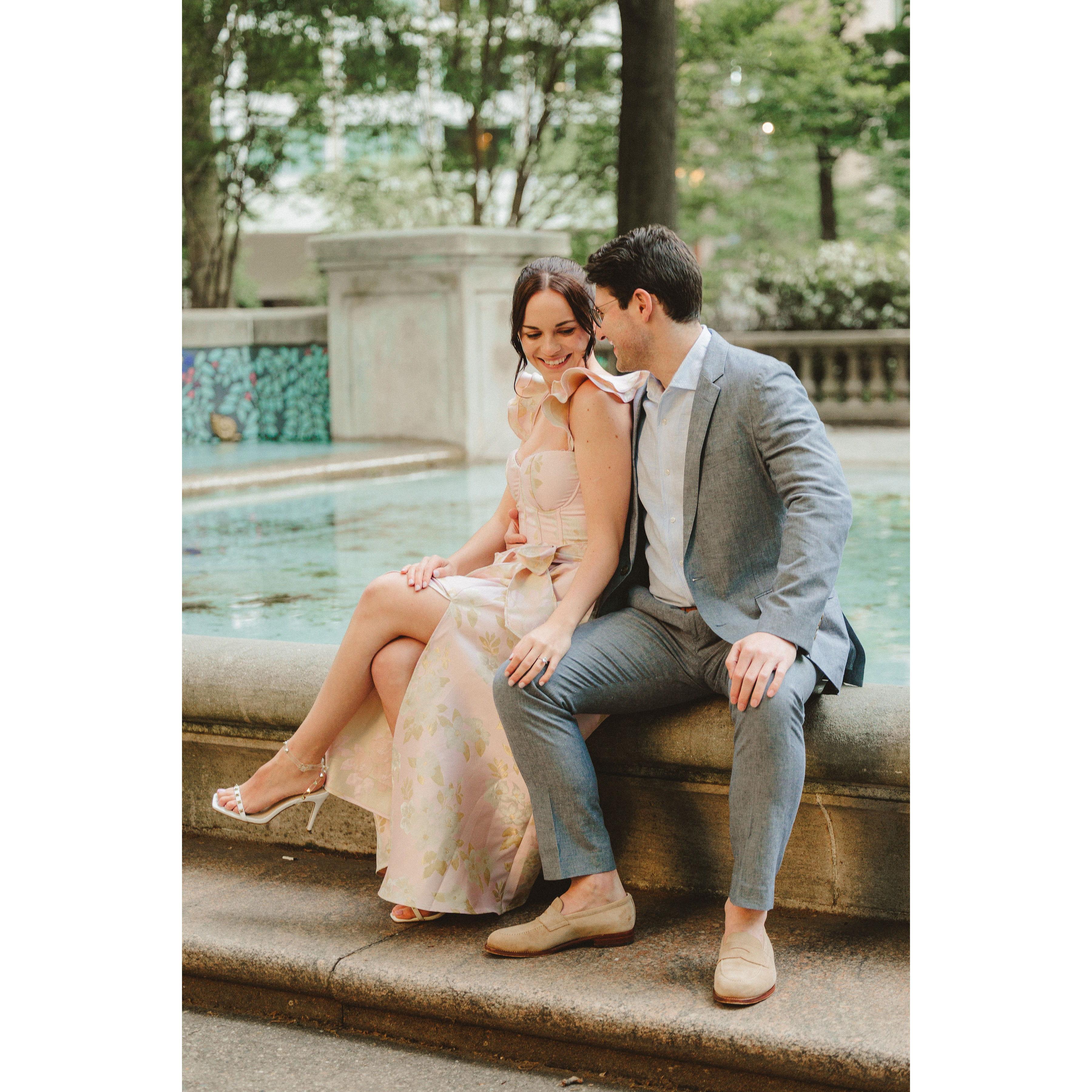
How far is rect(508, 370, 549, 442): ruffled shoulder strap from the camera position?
11.5 feet

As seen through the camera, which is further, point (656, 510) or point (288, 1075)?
point (656, 510)

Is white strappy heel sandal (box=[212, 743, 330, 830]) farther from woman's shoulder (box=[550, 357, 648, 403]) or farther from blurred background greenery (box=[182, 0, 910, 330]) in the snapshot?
blurred background greenery (box=[182, 0, 910, 330])

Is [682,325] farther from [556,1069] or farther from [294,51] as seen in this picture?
[294,51]

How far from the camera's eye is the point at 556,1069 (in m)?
2.89

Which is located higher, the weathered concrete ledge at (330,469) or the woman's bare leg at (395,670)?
the weathered concrete ledge at (330,469)

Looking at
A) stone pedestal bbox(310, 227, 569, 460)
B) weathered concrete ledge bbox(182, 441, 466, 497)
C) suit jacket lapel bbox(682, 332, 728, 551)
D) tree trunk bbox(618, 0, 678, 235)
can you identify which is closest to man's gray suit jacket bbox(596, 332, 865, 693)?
suit jacket lapel bbox(682, 332, 728, 551)

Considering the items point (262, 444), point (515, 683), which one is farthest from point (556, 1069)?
point (262, 444)

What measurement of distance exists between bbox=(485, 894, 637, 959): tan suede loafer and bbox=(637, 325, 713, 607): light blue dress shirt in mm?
712

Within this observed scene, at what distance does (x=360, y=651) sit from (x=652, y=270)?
1.14 metres

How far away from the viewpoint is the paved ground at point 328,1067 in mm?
2838

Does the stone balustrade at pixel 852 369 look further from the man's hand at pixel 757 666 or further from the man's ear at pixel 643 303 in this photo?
the man's hand at pixel 757 666

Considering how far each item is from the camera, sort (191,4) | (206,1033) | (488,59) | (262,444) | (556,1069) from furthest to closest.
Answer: (488,59), (191,4), (262,444), (206,1033), (556,1069)

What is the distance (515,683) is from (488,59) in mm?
14747

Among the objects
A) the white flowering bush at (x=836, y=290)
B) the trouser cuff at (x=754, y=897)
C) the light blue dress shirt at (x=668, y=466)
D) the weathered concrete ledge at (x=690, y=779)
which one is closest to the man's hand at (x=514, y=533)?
the light blue dress shirt at (x=668, y=466)
